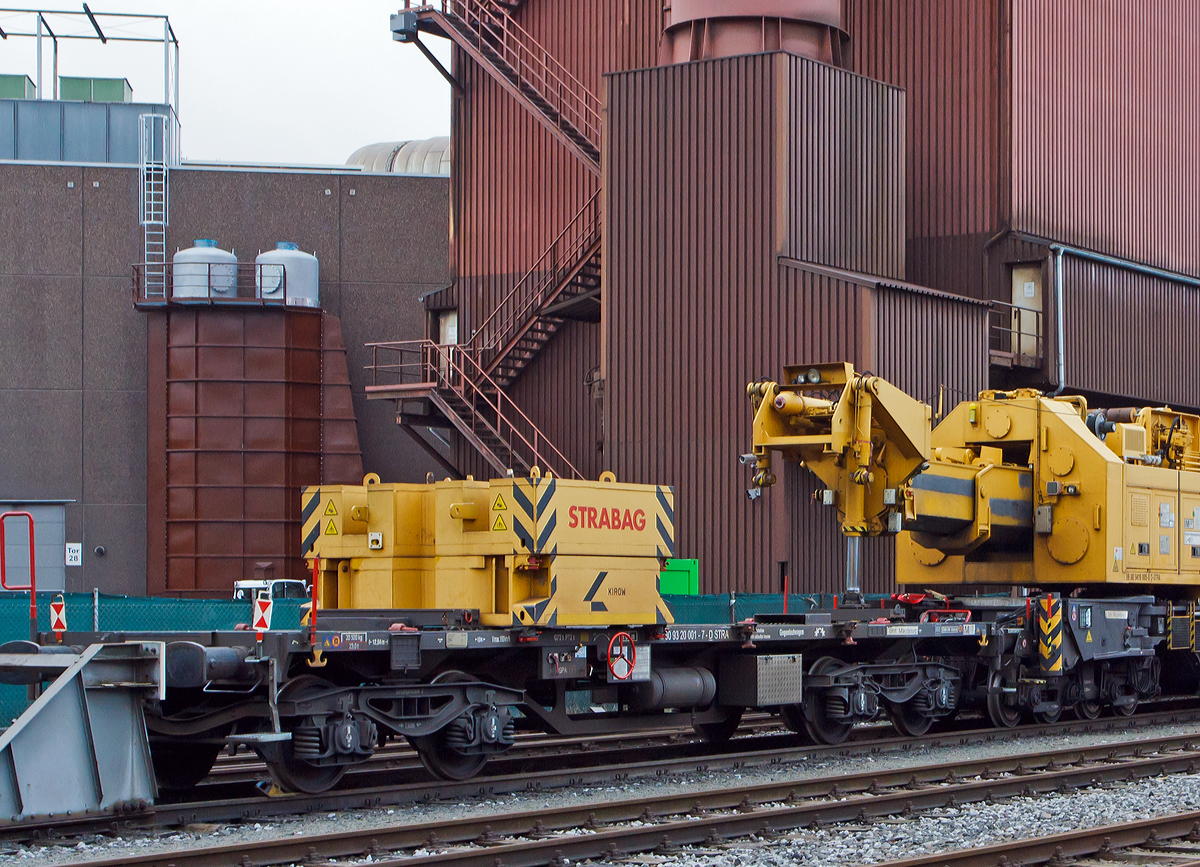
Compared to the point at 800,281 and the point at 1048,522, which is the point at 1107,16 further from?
the point at 1048,522

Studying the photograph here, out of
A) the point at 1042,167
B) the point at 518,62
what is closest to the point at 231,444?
the point at 518,62

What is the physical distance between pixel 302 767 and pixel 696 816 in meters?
3.36

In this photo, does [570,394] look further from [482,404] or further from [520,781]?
Result: [520,781]

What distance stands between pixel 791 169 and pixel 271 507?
16085 mm

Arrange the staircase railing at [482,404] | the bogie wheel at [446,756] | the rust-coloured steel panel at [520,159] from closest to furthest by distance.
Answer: the bogie wheel at [446,756]
the staircase railing at [482,404]
the rust-coloured steel panel at [520,159]

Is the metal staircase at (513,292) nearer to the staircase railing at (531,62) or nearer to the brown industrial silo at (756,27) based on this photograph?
the staircase railing at (531,62)

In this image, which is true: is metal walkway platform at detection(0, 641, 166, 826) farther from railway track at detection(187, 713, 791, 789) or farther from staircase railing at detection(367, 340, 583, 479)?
staircase railing at detection(367, 340, 583, 479)

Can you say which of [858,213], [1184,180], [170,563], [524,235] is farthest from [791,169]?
[170,563]

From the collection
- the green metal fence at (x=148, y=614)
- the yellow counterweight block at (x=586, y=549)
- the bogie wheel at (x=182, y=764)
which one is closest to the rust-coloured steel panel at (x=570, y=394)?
the green metal fence at (x=148, y=614)

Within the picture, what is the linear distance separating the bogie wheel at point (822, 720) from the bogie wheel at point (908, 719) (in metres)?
0.88

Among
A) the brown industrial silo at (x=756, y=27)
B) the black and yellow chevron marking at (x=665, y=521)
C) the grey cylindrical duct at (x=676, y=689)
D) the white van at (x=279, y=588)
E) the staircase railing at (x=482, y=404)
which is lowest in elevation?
the white van at (x=279, y=588)

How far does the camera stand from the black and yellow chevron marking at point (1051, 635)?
61.5ft

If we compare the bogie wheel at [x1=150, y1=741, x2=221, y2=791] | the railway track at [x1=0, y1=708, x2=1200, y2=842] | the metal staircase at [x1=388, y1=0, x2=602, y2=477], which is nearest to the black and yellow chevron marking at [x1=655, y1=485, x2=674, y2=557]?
the railway track at [x1=0, y1=708, x2=1200, y2=842]

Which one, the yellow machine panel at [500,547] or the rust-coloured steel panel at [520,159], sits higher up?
the rust-coloured steel panel at [520,159]
